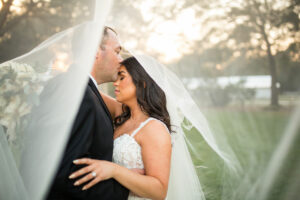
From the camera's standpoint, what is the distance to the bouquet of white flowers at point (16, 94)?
1.38 metres


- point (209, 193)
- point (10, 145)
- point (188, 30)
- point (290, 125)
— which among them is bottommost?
point (209, 193)

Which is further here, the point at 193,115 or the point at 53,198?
the point at 193,115

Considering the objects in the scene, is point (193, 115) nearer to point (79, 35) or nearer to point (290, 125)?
point (290, 125)

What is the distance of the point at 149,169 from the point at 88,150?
0.49m

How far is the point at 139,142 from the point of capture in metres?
1.92

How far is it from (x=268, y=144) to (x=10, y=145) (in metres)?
1.71

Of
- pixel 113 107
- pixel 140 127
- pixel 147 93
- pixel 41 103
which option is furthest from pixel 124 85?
pixel 41 103

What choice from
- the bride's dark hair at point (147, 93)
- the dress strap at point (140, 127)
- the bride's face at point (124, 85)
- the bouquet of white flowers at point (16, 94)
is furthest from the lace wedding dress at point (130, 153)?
the bouquet of white flowers at point (16, 94)

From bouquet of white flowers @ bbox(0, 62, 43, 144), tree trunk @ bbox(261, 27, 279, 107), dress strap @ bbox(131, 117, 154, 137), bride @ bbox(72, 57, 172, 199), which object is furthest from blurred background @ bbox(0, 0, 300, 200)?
dress strap @ bbox(131, 117, 154, 137)

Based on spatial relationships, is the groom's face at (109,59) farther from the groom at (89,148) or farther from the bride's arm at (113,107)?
the bride's arm at (113,107)

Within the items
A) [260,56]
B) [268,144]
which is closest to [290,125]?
[268,144]

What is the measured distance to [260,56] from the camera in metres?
1.53

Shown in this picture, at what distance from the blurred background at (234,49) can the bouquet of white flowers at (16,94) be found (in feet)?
0.76

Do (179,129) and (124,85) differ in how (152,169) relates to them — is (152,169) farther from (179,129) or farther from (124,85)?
(124,85)
